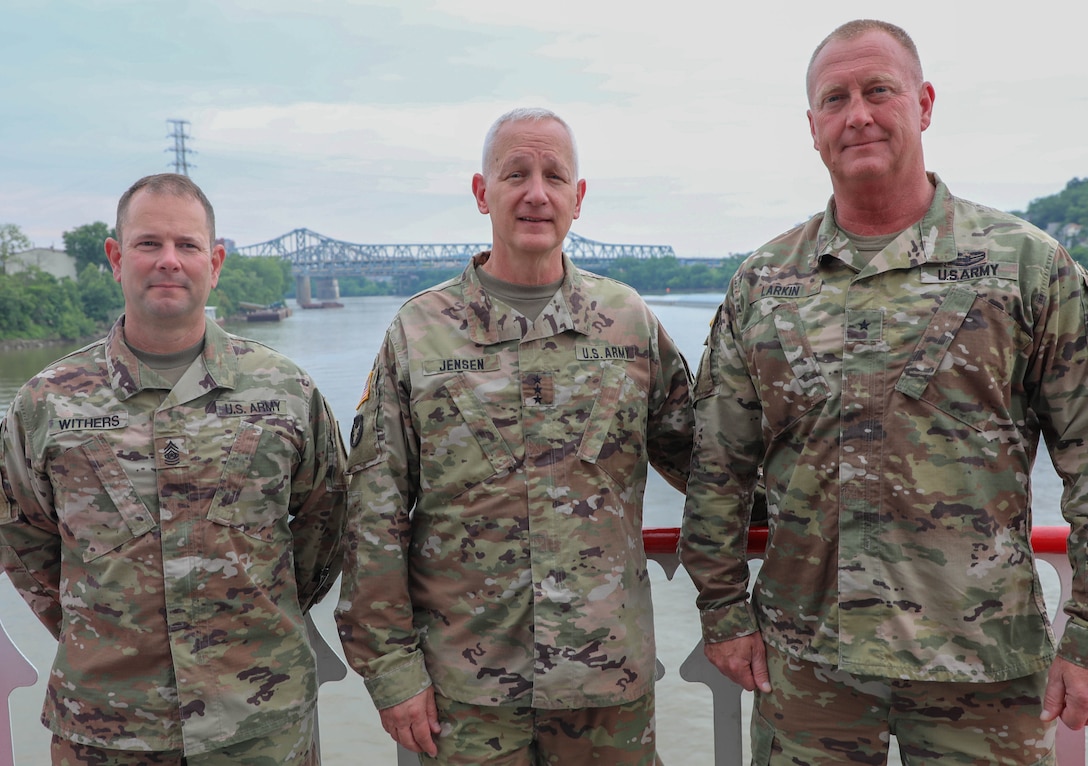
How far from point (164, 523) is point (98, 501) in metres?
0.17

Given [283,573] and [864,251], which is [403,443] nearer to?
[283,573]

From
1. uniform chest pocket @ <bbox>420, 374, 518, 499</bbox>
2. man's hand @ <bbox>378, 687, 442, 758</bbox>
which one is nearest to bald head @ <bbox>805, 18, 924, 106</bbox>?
uniform chest pocket @ <bbox>420, 374, 518, 499</bbox>

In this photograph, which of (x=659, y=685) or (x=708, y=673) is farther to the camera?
(x=659, y=685)

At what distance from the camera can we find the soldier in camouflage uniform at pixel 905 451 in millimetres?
1919

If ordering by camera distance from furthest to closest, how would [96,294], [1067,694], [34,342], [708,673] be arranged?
[96,294], [34,342], [708,673], [1067,694]

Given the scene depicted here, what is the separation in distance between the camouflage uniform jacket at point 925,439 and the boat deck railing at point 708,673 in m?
0.50

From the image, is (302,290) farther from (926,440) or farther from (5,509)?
(926,440)

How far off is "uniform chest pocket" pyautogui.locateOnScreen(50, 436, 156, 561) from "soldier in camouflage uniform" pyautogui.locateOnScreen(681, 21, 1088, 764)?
144cm

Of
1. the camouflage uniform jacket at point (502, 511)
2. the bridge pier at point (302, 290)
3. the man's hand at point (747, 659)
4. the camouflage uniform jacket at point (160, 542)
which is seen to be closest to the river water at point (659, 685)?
the camouflage uniform jacket at point (502, 511)

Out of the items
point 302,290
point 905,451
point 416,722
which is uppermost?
point 302,290

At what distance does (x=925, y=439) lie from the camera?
194 cm

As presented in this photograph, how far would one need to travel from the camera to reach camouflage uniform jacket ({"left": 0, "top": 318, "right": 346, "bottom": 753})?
7.04 ft

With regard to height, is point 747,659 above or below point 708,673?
above

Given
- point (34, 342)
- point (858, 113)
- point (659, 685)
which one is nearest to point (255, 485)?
point (858, 113)
